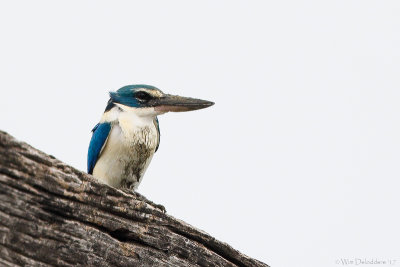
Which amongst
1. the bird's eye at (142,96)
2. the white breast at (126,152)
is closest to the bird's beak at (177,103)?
the bird's eye at (142,96)

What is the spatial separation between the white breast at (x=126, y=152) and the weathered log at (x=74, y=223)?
55.1 inches

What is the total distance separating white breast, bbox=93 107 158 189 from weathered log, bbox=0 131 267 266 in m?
1.40

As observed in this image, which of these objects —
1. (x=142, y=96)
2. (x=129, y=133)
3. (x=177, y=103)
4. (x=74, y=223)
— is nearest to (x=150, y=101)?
(x=142, y=96)

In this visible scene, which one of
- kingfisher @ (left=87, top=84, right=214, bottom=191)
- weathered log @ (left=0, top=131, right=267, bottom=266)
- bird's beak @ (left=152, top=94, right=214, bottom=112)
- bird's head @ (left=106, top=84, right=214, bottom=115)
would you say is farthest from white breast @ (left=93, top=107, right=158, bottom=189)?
→ weathered log @ (left=0, top=131, right=267, bottom=266)

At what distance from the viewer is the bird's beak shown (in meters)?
10.9

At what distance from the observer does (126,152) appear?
1046 cm

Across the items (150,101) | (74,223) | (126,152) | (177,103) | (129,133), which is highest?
(177,103)

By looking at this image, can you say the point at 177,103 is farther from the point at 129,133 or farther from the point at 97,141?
the point at 97,141

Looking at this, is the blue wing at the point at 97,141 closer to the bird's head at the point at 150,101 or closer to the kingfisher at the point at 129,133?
the kingfisher at the point at 129,133

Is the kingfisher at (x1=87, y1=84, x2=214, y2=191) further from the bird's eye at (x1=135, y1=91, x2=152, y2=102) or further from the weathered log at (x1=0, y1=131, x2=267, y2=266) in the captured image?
the weathered log at (x1=0, y1=131, x2=267, y2=266)

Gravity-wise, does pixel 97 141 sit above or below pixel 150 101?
below

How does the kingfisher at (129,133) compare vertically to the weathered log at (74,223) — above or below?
above

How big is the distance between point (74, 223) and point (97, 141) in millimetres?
2541

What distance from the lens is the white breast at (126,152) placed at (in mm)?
10477
